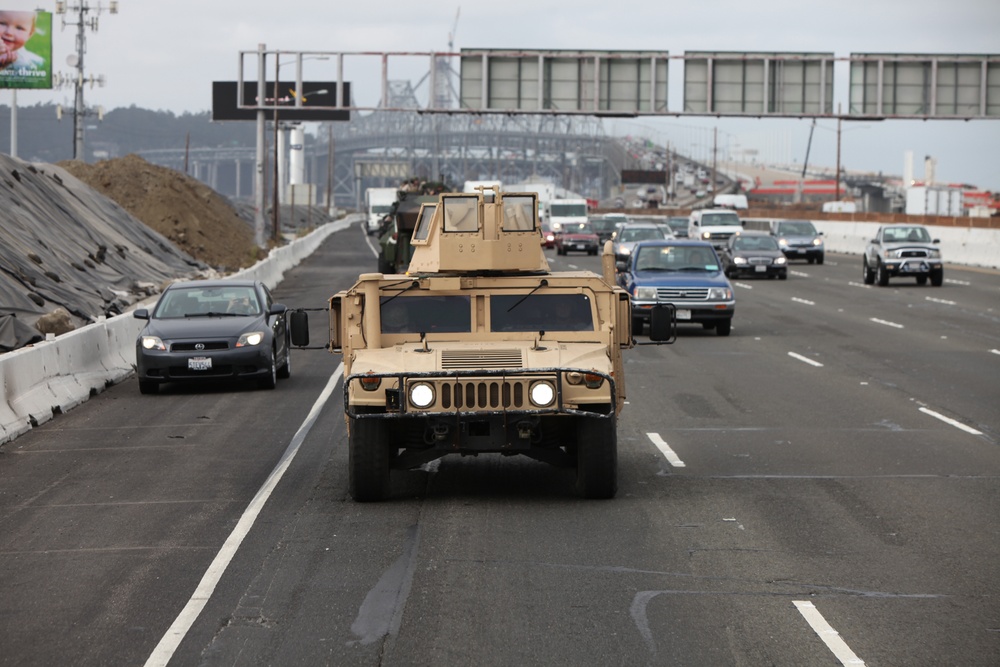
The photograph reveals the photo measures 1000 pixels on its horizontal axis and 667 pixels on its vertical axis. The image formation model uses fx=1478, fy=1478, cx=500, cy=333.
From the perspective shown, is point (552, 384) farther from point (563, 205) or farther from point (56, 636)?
point (563, 205)

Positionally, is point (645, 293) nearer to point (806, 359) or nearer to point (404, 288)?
point (806, 359)

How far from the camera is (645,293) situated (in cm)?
2747

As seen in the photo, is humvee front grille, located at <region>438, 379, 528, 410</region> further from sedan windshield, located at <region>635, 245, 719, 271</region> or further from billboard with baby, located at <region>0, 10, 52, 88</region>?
billboard with baby, located at <region>0, 10, 52, 88</region>

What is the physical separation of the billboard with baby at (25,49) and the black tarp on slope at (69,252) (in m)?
21.3

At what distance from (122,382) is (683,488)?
11.6 m

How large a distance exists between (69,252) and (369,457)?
28.5 meters

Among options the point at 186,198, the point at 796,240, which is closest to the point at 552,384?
the point at 796,240

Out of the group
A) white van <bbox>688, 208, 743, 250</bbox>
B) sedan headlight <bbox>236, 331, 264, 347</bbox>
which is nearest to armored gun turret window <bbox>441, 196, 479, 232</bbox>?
sedan headlight <bbox>236, 331, 264, 347</bbox>

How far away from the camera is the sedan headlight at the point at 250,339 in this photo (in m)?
19.6

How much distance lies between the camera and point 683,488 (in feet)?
39.8

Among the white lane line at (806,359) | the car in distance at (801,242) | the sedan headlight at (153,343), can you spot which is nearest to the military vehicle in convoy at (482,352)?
the sedan headlight at (153,343)

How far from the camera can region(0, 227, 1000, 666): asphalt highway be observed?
24.8ft

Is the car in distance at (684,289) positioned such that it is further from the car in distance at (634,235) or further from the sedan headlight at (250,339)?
the car in distance at (634,235)

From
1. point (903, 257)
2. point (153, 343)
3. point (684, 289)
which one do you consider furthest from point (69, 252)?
point (903, 257)
